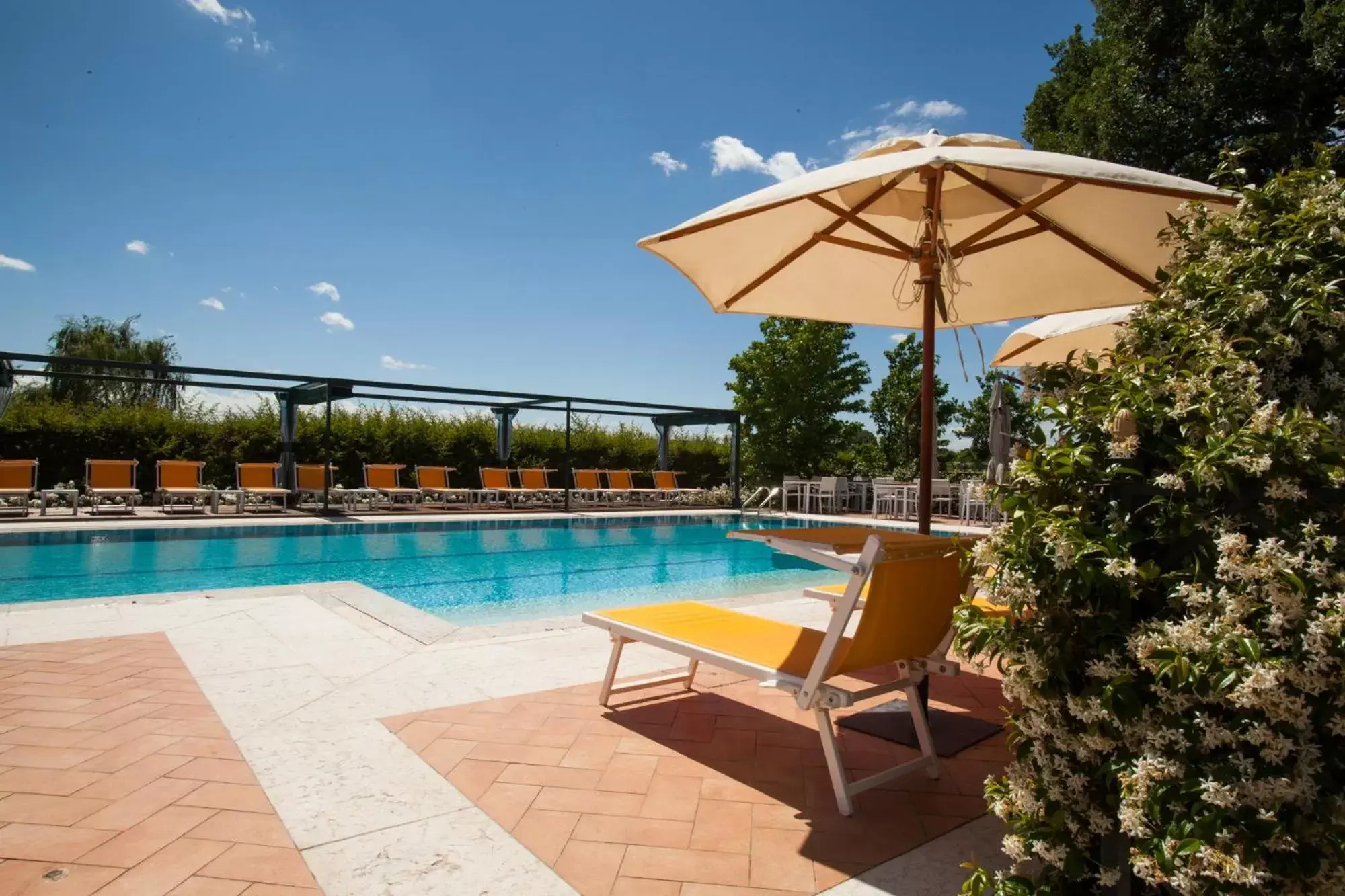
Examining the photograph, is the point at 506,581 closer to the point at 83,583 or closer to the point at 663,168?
the point at 83,583

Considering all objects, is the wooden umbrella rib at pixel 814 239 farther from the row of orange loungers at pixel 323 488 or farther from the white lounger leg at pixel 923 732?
the row of orange loungers at pixel 323 488

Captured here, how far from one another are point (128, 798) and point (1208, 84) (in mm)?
11420

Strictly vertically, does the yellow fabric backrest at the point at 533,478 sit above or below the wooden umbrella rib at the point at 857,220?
below

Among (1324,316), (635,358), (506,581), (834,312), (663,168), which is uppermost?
(663,168)

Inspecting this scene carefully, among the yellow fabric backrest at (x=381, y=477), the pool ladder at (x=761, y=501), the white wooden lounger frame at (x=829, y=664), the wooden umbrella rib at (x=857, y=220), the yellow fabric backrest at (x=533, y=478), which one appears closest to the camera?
the white wooden lounger frame at (x=829, y=664)

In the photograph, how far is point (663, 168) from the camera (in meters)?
18.3

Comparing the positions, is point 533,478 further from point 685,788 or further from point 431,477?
point 685,788

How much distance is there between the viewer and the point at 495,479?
16.4m

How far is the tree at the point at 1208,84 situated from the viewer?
25.9 ft

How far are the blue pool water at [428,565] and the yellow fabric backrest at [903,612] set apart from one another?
358cm

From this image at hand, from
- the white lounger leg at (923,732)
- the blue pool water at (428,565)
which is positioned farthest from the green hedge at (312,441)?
the white lounger leg at (923,732)

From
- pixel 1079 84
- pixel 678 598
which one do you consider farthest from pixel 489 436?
pixel 1079 84

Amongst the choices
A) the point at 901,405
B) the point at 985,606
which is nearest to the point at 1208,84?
the point at 985,606

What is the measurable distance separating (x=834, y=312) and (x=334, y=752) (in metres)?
3.27
